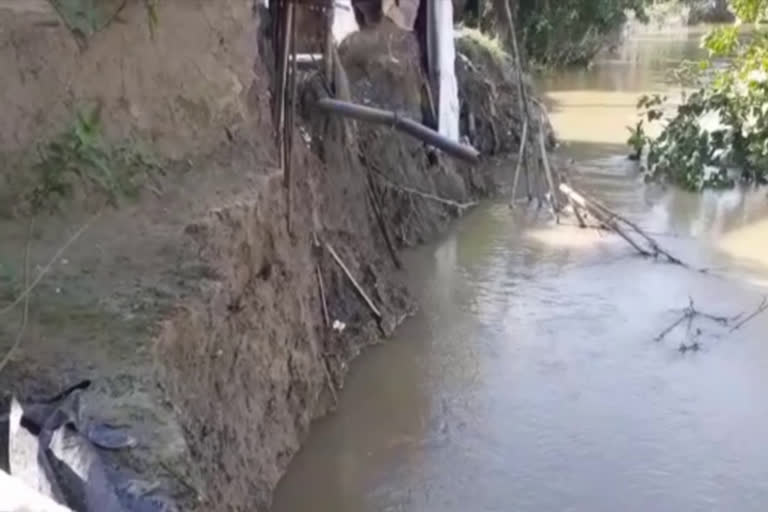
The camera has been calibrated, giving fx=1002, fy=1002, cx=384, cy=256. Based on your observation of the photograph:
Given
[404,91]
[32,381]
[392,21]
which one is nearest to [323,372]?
[32,381]

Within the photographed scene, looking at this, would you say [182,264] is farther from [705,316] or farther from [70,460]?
[705,316]

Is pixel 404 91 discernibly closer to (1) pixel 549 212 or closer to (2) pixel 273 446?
(1) pixel 549 212

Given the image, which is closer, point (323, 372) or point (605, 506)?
point (605, 506)

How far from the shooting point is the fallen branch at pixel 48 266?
3.56m

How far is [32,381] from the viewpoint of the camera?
3242 mm

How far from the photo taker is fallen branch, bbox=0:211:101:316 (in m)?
3.56

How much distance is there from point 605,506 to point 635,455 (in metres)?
0.60

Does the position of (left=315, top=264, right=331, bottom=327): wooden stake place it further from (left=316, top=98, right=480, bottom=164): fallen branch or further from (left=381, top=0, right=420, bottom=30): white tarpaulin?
(left=381, top=0, right=420, bottom=30): white tarpaulin

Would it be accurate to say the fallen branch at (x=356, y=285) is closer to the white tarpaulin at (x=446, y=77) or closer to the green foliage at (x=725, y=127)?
the white tarpaulin at (x=446, y=77)

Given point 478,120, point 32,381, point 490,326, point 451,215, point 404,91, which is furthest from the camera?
point 478,120

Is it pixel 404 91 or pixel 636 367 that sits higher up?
pixel 404 91

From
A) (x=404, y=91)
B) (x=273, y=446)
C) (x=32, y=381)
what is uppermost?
(x=404, y=91)

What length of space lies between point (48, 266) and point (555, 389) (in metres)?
3.54

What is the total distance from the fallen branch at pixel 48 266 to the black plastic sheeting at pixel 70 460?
0.59 meters
